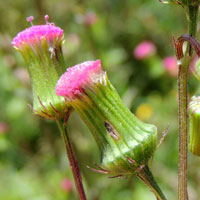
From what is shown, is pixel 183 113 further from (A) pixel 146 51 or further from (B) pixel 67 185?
(A) pixel 146 51

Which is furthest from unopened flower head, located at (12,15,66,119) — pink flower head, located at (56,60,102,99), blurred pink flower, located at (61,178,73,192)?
blurred pink flower, located at (61,178,73,192)

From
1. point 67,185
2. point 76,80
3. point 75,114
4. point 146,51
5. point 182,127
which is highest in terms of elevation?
point 76,80

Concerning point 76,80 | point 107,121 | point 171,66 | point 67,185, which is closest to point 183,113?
point 107,121

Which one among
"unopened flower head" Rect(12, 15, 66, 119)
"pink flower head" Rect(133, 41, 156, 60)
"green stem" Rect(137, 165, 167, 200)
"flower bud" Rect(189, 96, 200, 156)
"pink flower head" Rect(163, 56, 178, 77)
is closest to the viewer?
"flower bud" Rect(189, 96, 200, 156)

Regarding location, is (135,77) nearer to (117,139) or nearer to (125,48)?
(125,48)

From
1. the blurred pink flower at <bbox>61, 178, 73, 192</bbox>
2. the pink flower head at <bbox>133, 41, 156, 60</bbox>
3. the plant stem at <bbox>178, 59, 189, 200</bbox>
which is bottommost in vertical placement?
the blurred pink flower at <bbox>61, 178, 73, 192</bbox>

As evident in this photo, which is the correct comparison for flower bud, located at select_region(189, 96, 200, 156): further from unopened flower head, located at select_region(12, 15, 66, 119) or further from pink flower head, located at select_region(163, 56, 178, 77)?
pink flower head, located at select_region(163, 56, 178, 77)

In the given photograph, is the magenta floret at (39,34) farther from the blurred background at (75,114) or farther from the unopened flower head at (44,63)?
the blurred background at (75,114)
